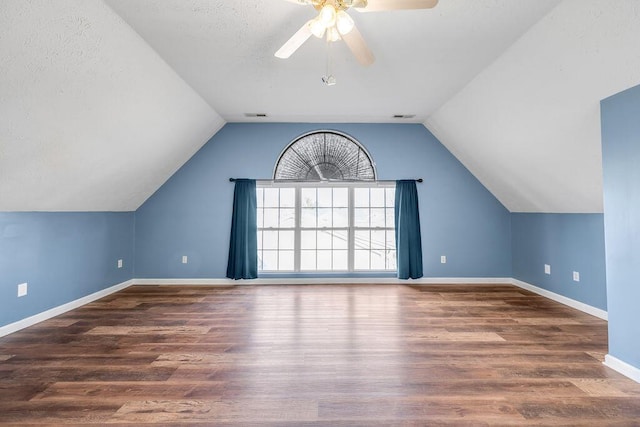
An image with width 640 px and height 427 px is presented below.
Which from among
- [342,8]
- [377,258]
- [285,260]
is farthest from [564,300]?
[342,8]

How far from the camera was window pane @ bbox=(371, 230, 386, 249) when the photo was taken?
4.91 m

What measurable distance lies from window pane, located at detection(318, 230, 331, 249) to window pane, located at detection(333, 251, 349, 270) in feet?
0.56

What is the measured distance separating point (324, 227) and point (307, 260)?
587 millimetres

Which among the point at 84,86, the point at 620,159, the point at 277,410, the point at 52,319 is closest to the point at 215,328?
the point at 277,410

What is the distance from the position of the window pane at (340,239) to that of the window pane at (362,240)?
0.16 m

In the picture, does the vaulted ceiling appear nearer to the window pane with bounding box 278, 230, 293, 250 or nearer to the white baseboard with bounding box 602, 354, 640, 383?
the white baseboard with bounding box 602, 354, 640, 383

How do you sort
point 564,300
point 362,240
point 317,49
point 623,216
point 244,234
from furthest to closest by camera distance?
1. point 362,240
2. point 244,234
3. point 564,300
4. point 317,49
5. point 623,216

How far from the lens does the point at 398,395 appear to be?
1925 mm

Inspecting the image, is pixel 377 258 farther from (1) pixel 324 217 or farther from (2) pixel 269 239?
(2) pixel 269 239

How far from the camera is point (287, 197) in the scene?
16.1ft

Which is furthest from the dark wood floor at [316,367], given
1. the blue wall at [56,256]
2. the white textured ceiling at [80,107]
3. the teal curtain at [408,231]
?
the white textured ceiling at [80,107]

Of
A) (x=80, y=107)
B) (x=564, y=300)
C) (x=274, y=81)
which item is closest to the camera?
(x=80, y=107)

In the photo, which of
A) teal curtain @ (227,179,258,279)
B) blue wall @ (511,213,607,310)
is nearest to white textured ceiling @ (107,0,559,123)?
teal curtain @ (227,179,258,279)

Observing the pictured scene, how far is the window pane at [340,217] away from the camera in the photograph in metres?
4.88
